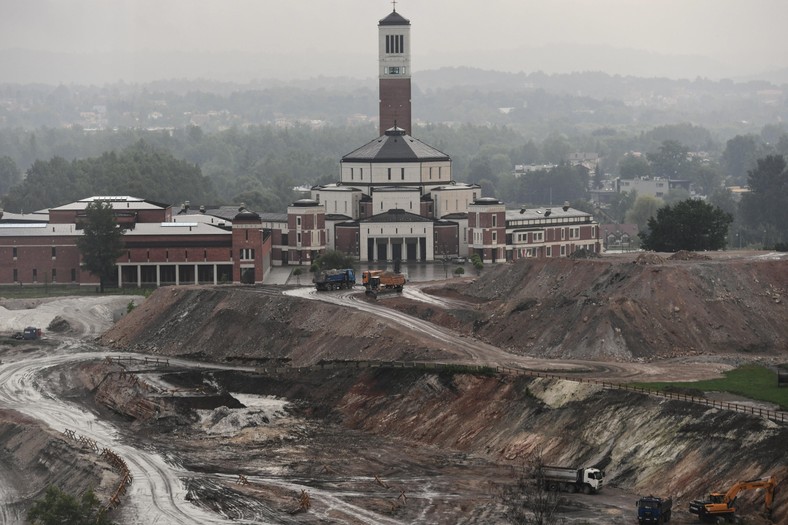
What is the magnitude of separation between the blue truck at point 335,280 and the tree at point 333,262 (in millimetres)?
9847

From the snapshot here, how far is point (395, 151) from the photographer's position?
153125 mm

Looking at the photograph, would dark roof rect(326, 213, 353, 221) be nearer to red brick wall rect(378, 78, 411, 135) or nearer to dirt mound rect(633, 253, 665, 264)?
red brick wall rect(378, 78, 411, 135)

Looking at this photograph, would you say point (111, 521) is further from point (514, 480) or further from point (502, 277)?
point (502, 277)

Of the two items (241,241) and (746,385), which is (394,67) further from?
(746,385)

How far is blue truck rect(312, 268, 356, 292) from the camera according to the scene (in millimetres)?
122375

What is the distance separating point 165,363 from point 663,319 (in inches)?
1159

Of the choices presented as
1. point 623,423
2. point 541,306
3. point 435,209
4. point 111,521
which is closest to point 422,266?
point 435,209

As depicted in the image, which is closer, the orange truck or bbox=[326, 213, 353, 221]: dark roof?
the orange truck

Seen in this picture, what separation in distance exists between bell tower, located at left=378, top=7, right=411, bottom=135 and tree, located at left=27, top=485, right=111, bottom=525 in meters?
94.3

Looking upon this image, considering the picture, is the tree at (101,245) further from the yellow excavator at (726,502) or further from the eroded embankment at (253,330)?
the yellow excavator at (726,502)

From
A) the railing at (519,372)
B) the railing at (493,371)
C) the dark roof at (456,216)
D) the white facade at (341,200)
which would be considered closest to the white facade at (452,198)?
the dark roof at (456,216)

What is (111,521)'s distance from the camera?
235 feet

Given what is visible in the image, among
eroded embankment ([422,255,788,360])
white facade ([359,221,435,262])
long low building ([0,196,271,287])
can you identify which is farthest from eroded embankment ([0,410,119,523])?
white facade ([359,221,435,262])

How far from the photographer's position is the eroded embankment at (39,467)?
78.8m
